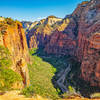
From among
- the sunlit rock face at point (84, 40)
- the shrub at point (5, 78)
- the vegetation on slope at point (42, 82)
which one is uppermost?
the sunlit rock face at point (84, 40)

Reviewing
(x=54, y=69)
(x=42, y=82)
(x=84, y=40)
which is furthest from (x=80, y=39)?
(x=42, y=82)

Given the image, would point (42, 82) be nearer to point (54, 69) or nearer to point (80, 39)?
point (54, 69)

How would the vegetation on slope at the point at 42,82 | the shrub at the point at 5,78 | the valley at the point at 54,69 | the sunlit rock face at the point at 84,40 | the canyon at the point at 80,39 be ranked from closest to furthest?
the shrub at the point at 5,78, the valley at the point at 54,69, the vegetation on slope at the point at 42,82, the sunlit rock face at the point at 84,40, the canyon at the point at 80,39

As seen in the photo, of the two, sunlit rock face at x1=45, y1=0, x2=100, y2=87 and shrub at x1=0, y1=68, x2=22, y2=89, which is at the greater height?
sunlit rock face at x1=45, y1=0, x2=100, y2=87

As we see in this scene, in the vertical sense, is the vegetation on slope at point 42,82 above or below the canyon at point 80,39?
below

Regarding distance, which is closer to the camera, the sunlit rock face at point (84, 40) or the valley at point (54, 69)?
the valley at point (54, 69)

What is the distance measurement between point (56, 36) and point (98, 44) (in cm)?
6572

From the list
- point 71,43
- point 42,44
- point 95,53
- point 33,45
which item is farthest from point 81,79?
point 33,45

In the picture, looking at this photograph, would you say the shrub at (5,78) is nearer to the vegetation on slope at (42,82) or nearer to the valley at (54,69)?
the valley at (54,69)

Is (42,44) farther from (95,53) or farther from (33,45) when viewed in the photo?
(95,53)

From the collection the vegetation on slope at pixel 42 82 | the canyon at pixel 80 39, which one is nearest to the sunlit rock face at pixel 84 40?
the canyon at pixel 80 39

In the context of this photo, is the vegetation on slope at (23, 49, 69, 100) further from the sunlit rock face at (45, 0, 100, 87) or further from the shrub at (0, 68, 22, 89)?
the sunlit rock face at (45, 0, 100, 87)

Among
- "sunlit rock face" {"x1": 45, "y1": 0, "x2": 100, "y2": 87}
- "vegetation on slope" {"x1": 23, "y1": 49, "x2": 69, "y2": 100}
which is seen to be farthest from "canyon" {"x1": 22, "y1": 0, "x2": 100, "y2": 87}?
"vegetation on slope" {"x1": 23, "y1": 49, "x2": 69, "y2": 100}

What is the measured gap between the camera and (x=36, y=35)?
14000 centimetres
